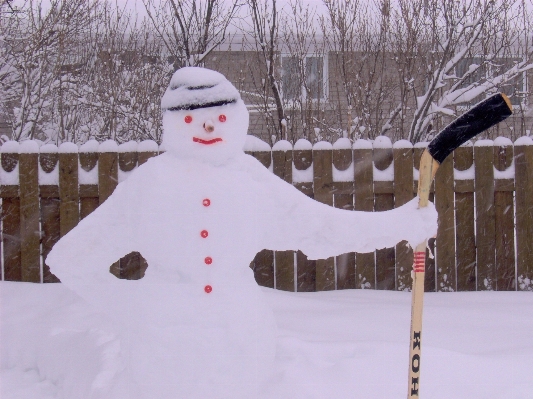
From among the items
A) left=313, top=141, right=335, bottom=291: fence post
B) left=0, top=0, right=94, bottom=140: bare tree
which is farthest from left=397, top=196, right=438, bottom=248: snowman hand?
left=0, top=0, right=94, bottom=140: bare tree

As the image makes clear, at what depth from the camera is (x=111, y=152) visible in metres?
4.40

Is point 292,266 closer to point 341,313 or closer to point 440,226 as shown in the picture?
point 341,313

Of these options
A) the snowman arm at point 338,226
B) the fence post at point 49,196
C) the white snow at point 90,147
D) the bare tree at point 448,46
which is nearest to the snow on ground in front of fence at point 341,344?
the fence post at point 49,196

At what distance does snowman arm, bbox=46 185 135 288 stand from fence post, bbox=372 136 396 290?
258 centimetres

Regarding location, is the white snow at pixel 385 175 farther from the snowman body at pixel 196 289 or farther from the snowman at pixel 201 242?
the snowman body at pixel 196 289

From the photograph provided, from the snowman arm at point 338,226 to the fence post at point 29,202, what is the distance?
9.47ft

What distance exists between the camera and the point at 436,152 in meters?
2.02

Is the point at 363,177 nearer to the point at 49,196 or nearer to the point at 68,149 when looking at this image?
the point at 68,149

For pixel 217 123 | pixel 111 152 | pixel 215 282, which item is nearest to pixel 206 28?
pixel 111 152

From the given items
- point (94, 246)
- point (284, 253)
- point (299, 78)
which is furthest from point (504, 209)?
point (94, 246)

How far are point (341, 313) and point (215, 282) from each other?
1.67 metres

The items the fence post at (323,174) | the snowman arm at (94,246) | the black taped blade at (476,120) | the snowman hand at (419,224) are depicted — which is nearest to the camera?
the black taped blade at (476,120)

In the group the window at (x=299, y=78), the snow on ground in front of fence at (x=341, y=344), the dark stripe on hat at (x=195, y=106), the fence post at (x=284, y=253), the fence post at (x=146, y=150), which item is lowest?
the snow on ground in front of fence at (x=341, y=344)

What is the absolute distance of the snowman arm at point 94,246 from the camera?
90.6 inches
